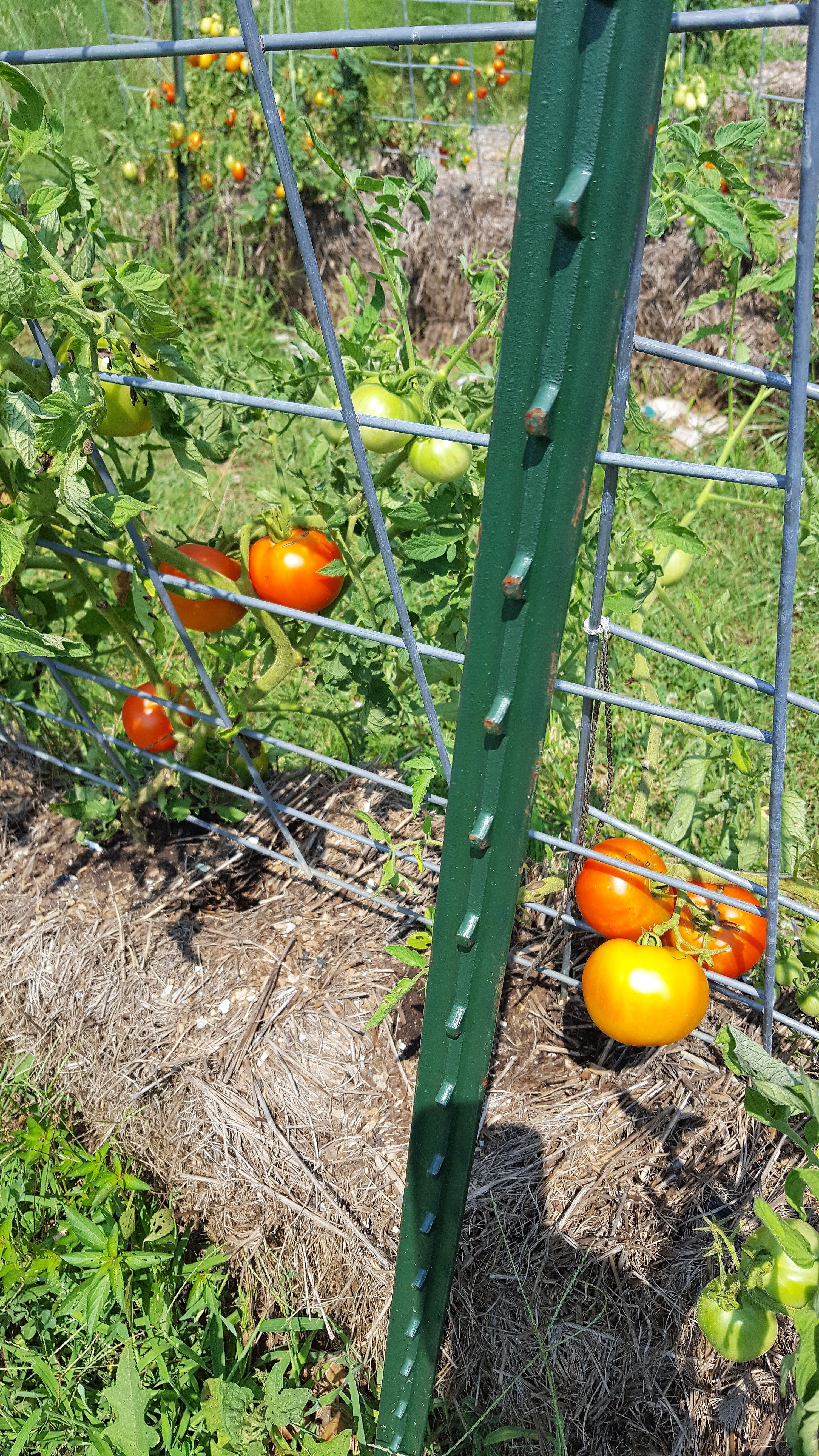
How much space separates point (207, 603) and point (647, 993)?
0.67 m

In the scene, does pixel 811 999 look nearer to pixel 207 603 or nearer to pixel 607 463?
pixel 607 463

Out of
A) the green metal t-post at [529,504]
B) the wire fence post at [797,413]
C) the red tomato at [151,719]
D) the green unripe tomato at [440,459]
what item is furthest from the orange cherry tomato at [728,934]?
the red tomato at [151,719]

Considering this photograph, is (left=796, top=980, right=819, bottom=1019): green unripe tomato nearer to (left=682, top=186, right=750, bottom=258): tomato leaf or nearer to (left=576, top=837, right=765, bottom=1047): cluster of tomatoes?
(left=576, top=837, right=765, bottom=1047): cluster of tomatoes

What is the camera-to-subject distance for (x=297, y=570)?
1.11 metres

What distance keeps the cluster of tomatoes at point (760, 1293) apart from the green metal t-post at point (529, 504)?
24 cm

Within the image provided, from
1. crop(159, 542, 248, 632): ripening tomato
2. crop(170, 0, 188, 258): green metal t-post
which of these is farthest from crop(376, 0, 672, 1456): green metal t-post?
crop(170, 0, 188, 258): green metal t-post

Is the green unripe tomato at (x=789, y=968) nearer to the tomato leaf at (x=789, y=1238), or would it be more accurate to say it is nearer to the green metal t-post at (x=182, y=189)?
the tomato leaf at (x=789, y=1238)

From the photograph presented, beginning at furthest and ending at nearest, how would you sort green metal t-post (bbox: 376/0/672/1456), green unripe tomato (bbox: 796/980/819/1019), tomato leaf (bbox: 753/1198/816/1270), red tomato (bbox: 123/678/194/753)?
red tomato (bbox: 123/678/194/753) → green unripe tomato (bbox: 796/980/819/1019) → tomato leaf (bbox: 753/1198/816/1270) → green metal t-post (bbox: 376/0/672/1456)

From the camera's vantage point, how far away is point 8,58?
792 millimetres

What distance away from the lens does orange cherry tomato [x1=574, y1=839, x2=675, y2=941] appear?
993 mm

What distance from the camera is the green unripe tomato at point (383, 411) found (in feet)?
3.12

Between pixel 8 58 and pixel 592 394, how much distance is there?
0.59m

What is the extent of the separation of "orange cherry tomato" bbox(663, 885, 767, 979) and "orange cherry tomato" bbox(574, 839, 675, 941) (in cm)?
3

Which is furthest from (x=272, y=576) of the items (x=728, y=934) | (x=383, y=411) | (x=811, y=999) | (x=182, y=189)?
(x=182, y=189)
